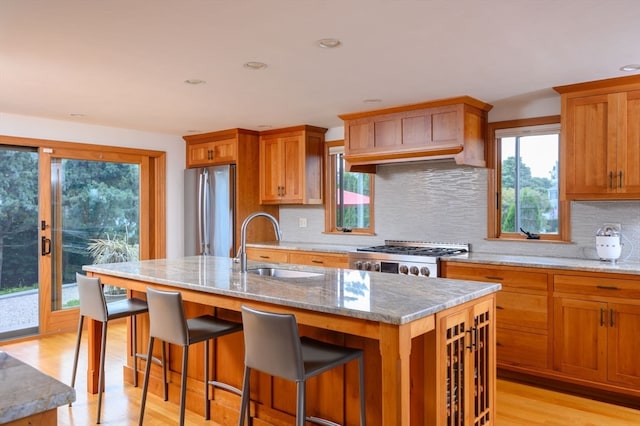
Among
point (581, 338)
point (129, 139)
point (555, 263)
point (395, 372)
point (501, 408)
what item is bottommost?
point (501, 408)

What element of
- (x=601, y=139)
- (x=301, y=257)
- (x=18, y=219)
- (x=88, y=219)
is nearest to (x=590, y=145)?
(x=601, y=139)

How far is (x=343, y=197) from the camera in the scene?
5680 mm

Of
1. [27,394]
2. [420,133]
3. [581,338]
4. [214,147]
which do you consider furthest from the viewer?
[214,147]

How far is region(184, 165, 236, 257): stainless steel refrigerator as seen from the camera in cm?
564

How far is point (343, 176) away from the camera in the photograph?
567 cm

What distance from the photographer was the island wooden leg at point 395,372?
1.82 m

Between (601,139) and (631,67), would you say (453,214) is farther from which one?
(631,67)

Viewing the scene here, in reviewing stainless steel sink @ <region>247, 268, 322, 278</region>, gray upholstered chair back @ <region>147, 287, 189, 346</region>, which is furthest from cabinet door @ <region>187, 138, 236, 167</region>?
gray upholstered chair back @ <region>147, 287, 189, 346</region>

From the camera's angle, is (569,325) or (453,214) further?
(453,214)

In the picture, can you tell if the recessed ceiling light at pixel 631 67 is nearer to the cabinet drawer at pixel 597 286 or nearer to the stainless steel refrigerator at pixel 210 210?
the cabinet drawer at pixel 597 286

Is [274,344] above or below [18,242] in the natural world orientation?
below

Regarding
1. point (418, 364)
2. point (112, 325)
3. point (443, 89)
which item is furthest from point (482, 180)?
point (112, 325)

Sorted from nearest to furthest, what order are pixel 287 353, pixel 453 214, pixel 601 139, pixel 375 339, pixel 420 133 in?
pixel 287 353 < pixel 375 339 < pixel 601 139 < pixel 420 133 < pixel 453 214

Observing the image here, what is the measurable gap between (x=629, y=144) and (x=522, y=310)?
1.43 metres
